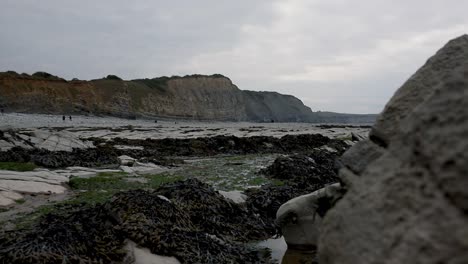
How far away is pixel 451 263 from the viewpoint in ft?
6.33

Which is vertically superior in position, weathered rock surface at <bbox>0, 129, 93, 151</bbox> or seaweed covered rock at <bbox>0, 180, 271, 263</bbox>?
weathered rock surface at <bbox>0, 129, 93, 151</bbox>

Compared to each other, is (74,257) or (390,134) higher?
(390,134)

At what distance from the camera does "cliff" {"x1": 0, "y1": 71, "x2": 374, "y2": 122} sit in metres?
62.9

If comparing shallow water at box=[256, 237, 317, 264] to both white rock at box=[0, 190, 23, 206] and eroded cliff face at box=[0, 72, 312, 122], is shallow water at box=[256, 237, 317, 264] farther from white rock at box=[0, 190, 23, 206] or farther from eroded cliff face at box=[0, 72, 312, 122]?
eroded cliff face at box=[0, 72, 312, 122]

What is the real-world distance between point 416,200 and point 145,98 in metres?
88.7

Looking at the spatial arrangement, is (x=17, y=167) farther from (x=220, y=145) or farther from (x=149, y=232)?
(x=220, y=145)

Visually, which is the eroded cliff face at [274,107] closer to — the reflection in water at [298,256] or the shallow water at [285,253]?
the shallow water at [285,253]

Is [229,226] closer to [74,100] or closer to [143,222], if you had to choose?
[143,222]

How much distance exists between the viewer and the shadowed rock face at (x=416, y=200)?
2039 millimetres

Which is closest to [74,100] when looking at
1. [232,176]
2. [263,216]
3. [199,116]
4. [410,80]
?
[199,116]

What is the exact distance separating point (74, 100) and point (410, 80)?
7033cm

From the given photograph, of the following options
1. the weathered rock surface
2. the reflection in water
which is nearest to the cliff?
the weathered rock surface

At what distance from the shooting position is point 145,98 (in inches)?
3479

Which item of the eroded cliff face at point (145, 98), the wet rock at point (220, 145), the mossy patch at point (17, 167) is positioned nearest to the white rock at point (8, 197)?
the mossy patch at point (17, 167)
